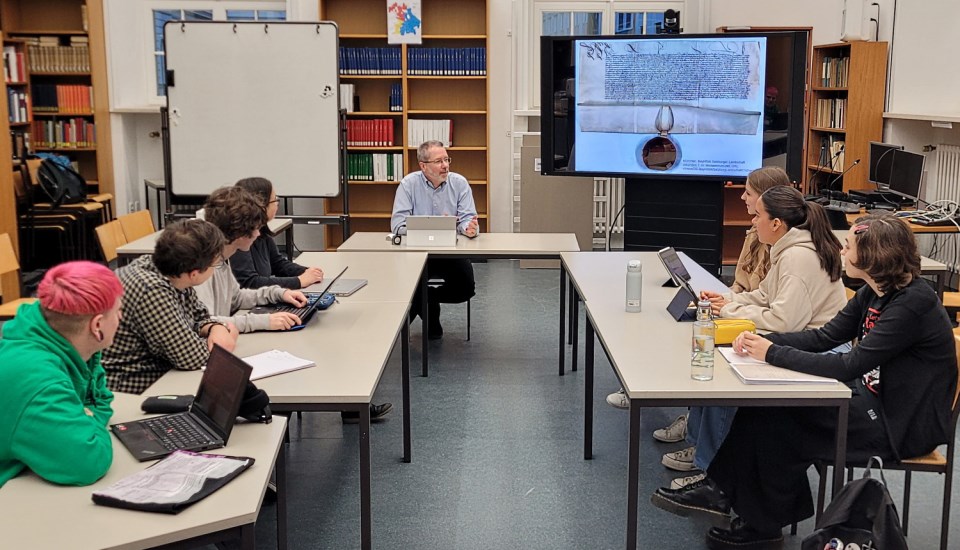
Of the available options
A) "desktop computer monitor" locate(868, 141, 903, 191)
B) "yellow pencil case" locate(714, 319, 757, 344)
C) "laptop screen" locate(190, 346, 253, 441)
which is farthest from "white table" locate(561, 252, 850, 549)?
"desktop computer monitor" locate(868, 141, 903, 191)

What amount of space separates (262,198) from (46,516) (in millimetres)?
2317

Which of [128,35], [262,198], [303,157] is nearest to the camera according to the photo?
[262,198]

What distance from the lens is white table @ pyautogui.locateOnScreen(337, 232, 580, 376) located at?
4.90 m

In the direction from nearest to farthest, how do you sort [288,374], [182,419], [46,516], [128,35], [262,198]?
1. [46,516]
2. [182,419]
3. [288,374]
4. [262,198]
5. [128,35]

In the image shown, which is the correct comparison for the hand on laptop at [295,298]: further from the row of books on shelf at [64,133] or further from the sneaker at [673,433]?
the row of books on shelf at [64,133]

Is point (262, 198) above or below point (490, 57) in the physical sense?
below

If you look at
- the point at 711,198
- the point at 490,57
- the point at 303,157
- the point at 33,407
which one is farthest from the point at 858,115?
the point at 33,407

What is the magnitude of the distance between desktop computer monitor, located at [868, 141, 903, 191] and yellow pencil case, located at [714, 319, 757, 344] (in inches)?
161

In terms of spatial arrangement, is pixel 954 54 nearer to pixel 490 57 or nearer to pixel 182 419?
pixel 490 57

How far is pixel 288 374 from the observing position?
272 centimetres

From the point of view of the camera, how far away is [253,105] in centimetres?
702

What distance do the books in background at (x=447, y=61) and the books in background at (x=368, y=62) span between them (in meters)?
0.13

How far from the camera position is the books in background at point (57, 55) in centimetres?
820

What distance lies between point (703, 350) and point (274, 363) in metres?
1.29
